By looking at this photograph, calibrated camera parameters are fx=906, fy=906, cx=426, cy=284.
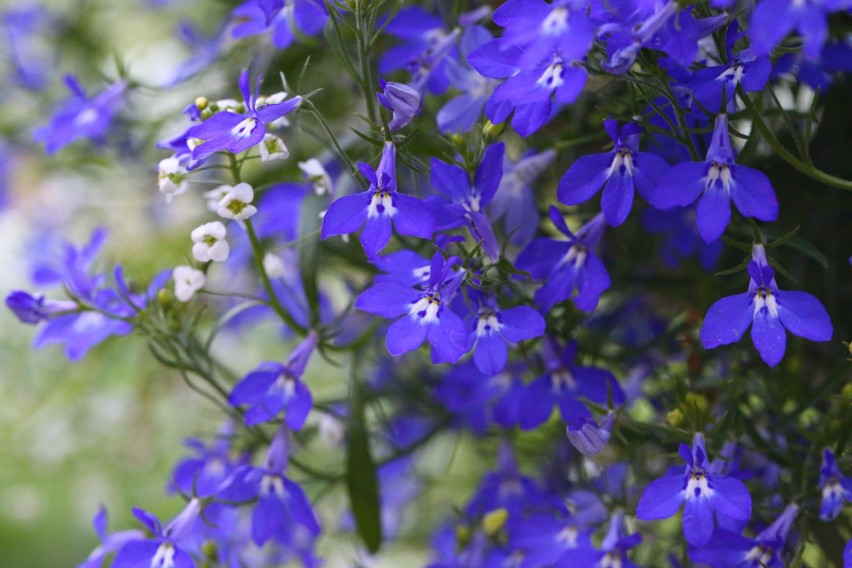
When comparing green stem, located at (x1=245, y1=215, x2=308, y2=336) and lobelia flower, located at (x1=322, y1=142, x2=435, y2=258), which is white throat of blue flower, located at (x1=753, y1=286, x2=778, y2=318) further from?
green stem, located at (x1=245, y1=215, x2=308, y2=336)

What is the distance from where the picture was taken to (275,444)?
1.94 ft

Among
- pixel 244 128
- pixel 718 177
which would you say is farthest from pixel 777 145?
pixel 244 128

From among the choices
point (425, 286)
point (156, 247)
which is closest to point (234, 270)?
point (156, 247)

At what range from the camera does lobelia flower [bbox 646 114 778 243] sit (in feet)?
1.49

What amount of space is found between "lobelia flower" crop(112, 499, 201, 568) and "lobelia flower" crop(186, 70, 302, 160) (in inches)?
9.0

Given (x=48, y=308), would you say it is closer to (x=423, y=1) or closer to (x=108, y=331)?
(x=108, y=331)

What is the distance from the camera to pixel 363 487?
2.17 ft

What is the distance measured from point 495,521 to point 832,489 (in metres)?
0.23

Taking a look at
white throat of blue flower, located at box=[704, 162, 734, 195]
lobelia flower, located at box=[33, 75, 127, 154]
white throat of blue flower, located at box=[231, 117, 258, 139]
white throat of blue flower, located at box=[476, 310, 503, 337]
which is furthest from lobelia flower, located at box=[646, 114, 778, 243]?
lobelia flower, located at box=[33, 75, 127, 154]

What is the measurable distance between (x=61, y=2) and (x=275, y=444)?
0.79 metres

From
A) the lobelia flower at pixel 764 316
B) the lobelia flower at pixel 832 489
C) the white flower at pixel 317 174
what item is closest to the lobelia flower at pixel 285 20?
the white flower at pixel 317 174

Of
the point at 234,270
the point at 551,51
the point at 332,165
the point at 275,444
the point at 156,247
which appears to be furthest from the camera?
the point at 156,247

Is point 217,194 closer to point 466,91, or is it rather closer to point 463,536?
point 466,91

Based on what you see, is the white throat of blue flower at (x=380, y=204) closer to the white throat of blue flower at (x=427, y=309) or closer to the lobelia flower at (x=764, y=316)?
Result: the white throat of blue flower at (x=427, y=309)
